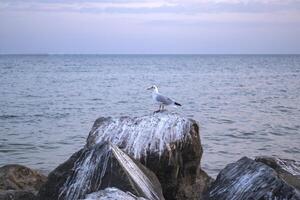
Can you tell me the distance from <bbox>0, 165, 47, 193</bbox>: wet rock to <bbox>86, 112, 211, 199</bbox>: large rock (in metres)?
1.11

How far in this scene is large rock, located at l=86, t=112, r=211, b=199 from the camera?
7887 mm

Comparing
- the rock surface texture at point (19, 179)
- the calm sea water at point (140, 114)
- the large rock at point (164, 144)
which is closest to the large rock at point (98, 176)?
the large rock at point (164, 144)

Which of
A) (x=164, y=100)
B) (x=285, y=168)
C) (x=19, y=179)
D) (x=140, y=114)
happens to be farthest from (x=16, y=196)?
(x=140, y=114)

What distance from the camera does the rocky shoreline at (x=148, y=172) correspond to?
578 centimetres

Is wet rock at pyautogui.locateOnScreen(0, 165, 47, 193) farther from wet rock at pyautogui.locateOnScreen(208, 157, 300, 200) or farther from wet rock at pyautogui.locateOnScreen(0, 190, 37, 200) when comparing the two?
wet rock at pyautogui.locateOnScreen(208, 157, 300, 200)

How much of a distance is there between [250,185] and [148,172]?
129cm

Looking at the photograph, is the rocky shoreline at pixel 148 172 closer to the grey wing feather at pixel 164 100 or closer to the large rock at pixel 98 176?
the large rock at pixel 98 176

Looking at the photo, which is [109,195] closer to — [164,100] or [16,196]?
[16,196]

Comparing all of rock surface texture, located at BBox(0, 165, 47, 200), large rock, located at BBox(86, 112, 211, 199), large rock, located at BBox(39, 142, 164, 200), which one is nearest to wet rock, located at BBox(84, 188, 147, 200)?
large rock, located at BBox(39, 142, 164, 200)

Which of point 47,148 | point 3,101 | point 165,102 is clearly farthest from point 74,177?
point 3,101

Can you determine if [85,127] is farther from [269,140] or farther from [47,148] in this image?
[269,140]

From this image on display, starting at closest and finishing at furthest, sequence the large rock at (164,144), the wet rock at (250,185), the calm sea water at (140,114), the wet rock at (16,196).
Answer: the wet rock at (250,185)
the wet rock at (16,196)
the large rock at (164,144)
the calm sea water at (140,114)

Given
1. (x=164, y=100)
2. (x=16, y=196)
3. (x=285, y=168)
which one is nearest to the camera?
(x=16, y=196)

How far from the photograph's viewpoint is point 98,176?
601 cm
